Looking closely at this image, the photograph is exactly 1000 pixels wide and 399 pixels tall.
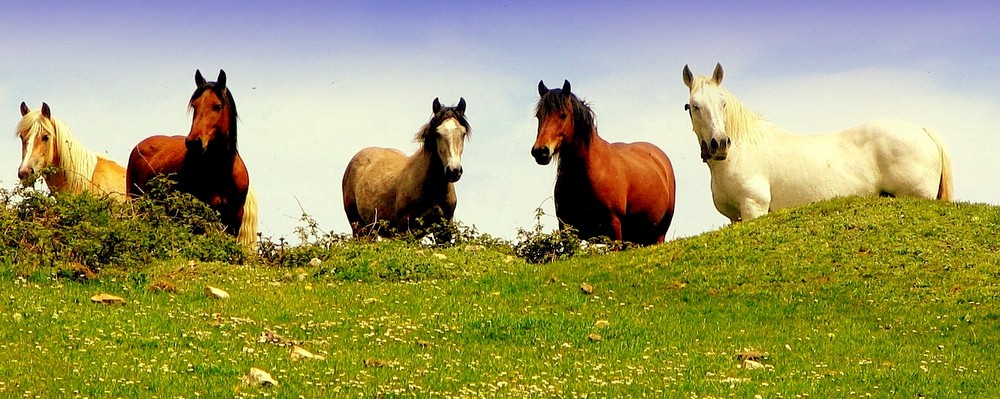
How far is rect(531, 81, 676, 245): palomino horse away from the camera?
63.6ft

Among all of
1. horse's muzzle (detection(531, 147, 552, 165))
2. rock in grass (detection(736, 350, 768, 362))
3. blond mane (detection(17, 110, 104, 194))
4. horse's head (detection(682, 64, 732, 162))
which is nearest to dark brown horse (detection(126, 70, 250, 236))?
blond mane (detection(17, 110, 104, 194))

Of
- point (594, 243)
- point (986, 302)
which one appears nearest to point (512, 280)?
point (594, 243)

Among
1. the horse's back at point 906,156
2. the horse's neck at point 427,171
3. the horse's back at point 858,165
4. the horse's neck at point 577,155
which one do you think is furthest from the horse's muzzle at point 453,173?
the horse's back at point 906,156

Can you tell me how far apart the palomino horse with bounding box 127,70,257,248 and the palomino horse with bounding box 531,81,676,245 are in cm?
484

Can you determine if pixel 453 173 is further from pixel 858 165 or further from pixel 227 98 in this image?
pixel 858 165

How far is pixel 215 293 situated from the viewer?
1453 centimetres

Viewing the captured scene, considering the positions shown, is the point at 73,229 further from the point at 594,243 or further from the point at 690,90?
the point at 690,90

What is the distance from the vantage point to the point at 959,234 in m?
17.8

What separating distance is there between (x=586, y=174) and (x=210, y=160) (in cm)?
604

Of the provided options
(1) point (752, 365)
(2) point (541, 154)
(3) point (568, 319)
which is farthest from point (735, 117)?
(1) point (752, 365)

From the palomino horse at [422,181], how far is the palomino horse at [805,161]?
389 cm

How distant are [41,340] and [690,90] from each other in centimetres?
1158

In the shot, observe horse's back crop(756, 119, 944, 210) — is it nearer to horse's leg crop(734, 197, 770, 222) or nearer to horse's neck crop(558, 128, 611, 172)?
horse's leg crop(734, 197, 770, 222)

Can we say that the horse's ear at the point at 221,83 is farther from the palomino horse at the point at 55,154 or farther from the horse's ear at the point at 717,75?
the horse's ear at the point at 717,75
